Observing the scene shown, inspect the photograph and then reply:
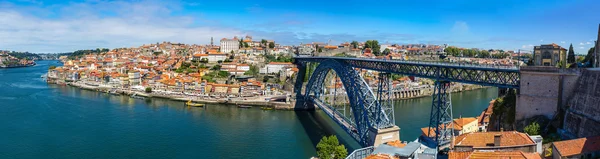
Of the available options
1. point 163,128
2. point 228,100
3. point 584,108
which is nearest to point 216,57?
point 228,100

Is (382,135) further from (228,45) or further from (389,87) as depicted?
(228,45)

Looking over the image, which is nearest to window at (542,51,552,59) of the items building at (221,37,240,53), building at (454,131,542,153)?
building at (454,131,542,153)

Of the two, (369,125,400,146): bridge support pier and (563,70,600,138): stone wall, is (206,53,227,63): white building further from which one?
(563,70,600,138): stone wall

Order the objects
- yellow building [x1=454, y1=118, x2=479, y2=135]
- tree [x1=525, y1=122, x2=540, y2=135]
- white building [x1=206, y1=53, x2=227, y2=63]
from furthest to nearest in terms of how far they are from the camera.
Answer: white building [x1=206, y1=53, x2=227, y2=63] → yellow building [x1=454, y1=118, x2=479, y2=135] → tree [x1=525, y1=122, x2=540, y2=135]

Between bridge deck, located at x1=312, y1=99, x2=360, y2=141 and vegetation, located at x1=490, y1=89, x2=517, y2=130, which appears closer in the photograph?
vegetation, located at x1=490, y1=89, x2=517, y2=130

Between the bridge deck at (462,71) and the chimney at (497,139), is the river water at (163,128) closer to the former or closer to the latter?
the bridge deck at (462,71)

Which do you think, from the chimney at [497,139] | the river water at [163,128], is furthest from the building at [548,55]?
the river water at [163,128]
